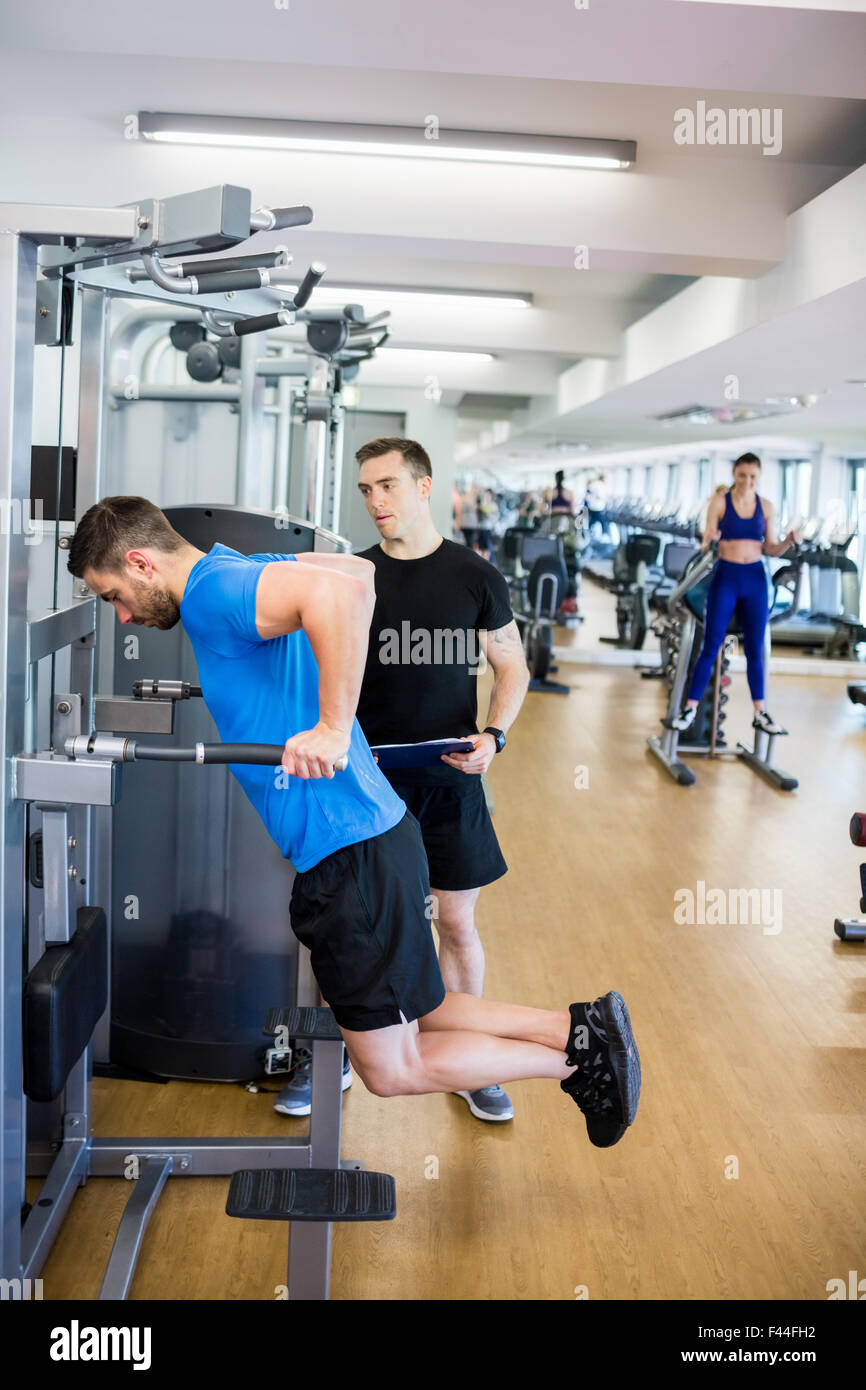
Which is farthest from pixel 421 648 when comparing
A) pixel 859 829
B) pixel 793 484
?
pixel 793 484

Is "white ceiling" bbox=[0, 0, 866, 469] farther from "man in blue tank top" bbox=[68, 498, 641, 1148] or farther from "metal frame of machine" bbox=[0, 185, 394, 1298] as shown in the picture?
"man in blue tank top" bbox=[68, 498, 641, 1148]

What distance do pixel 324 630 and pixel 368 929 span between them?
57 cm

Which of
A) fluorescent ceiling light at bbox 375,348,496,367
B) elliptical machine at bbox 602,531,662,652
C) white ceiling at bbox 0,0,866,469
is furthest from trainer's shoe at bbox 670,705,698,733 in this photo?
fluorescent ceiling light at bbox 375,348,496,367

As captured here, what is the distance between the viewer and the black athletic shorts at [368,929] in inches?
78.7

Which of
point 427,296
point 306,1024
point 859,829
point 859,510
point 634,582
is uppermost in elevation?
point 427,296

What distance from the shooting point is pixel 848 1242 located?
2.40 meters

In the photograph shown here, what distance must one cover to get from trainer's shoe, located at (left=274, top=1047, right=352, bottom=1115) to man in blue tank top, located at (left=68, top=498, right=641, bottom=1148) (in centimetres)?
67

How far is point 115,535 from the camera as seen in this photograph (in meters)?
1.84

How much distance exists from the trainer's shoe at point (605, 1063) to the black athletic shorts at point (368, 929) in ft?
1.09

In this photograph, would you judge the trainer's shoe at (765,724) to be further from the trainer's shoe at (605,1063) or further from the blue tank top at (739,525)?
the trainer's shoe at (605,1063)

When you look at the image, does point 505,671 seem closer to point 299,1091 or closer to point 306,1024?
point 306,1024

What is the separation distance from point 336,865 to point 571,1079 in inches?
24.6

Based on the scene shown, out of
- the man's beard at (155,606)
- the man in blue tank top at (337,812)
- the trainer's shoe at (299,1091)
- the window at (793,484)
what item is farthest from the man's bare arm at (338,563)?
the window at (793,484)
